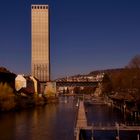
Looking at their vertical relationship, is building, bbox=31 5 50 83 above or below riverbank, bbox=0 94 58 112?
above

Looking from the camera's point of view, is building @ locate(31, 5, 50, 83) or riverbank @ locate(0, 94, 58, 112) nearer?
riverbank @ locate(0, 94, 58, 112)

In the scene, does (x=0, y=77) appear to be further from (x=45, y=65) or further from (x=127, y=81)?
(x=45, y=65)

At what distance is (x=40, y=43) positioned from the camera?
474 feet

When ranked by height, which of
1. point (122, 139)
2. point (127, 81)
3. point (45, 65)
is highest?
point (45, 65)

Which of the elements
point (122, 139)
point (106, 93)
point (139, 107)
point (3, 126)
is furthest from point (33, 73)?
point (122, 139)

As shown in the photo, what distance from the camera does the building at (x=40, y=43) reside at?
142 m

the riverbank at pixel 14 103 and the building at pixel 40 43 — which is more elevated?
the building at pixel 40 43

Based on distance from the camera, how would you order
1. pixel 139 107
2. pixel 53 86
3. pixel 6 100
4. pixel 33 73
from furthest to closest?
1. pixel 33 73
2. pixel 53 86
3. pixel 6 100
4. pixel 139 107

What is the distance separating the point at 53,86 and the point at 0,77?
44839 millimetres

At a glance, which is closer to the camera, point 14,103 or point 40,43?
point 14,103

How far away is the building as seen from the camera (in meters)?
142

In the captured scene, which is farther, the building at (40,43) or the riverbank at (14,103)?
the building at (40,43)

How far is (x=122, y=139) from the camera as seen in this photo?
31172 millimetres

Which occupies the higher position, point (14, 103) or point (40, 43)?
point (40, 43)
